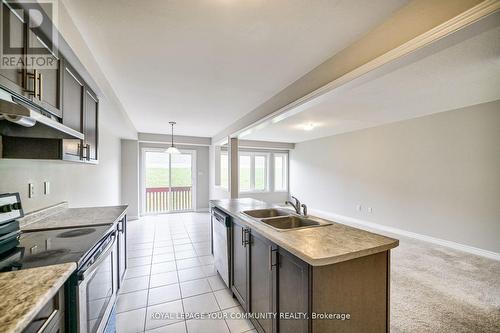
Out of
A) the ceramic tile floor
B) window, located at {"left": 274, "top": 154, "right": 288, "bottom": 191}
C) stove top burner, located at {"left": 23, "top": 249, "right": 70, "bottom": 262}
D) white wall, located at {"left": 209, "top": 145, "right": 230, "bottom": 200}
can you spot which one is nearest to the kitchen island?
the ceramic tile floor

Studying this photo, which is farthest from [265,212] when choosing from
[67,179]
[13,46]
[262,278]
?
[67,179]

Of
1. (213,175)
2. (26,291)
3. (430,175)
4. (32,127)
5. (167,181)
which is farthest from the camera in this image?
(167,181)

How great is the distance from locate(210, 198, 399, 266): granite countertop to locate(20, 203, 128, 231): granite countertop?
57.4 inches

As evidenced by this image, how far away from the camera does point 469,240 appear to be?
141 inches

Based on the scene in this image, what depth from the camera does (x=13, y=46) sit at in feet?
3.35

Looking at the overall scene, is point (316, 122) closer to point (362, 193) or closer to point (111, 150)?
point (362, 193)

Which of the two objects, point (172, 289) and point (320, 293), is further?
point (172, 289)

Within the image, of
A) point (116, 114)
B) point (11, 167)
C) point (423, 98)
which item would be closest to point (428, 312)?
point (423, 98)

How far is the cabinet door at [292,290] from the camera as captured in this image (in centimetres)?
120

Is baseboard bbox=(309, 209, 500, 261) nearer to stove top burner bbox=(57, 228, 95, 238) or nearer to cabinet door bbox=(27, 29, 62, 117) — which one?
stove top burner bbox=(57, 228, 95, 238)

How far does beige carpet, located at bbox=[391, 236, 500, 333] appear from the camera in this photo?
6.30 ft

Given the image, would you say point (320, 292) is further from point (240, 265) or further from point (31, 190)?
point (31, 190)

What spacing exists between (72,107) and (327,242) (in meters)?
2.18

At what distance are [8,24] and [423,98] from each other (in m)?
4.38
